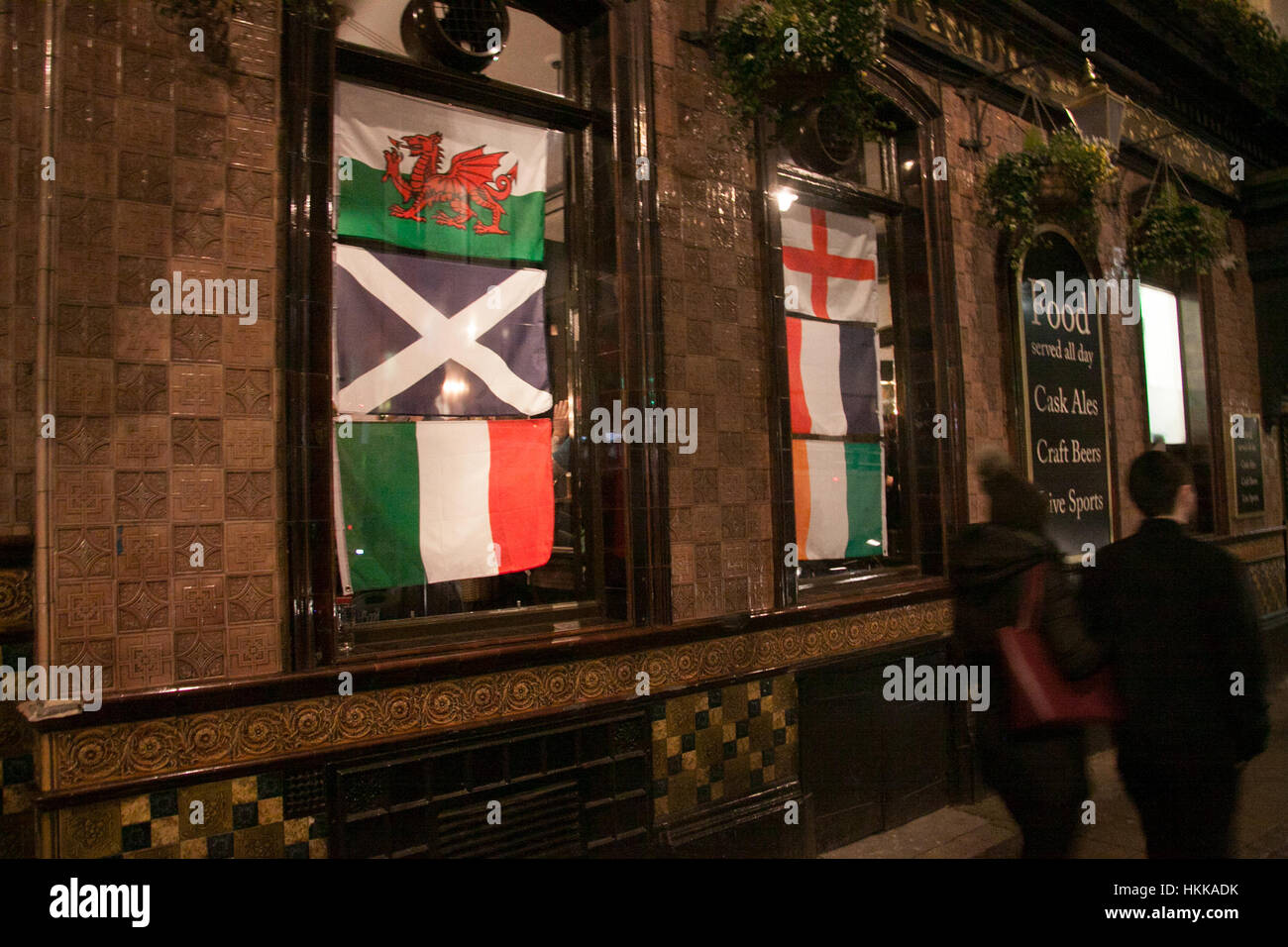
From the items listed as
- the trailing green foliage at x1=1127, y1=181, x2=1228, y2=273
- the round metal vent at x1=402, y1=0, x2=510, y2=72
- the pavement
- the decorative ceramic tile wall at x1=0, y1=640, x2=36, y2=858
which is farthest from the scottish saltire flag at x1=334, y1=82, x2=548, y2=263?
the trailing green foliage at x1=1127, y1=181, x2=1228, y2=273

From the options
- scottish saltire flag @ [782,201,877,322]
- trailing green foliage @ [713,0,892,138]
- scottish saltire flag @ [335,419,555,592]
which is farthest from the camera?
scottish saltire flag @ [782,201,877,322]

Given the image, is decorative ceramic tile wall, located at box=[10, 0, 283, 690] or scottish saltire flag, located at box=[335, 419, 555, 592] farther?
scottish saltire flag, located at box=[335, 419, 555, 592]

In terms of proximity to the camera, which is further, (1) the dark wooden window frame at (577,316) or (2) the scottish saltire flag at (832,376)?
(2) the scottish saltire flag at (832,376)

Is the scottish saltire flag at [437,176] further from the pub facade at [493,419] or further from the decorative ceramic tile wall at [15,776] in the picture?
the decorative ceramic tile wall at [15,776]

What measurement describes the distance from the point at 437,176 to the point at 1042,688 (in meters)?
3.69

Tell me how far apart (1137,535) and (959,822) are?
3.35 m

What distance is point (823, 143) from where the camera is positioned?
602 centimetres

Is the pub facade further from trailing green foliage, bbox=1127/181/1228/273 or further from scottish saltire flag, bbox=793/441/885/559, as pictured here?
trailing green foliage, bbox=1127/181/1228/273

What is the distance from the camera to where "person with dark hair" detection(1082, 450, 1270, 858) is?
3.07 meters

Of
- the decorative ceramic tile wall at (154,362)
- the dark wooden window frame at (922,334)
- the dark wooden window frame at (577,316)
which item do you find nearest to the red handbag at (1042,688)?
the dark wooden window frame at (577,316)

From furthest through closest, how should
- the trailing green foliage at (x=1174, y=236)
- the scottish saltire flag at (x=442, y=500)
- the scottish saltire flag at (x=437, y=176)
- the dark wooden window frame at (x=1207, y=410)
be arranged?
the dark wooden window frame at (x=1207, y=410), the trailing green foliage at (x=1174, y=236), the scottish saltire flag at (x=437, y=176), the scottish saltire flag at (x=442, y=500)

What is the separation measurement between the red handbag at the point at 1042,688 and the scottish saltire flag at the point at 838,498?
7.80 feet

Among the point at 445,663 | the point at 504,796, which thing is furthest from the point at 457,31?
the point at 504,796

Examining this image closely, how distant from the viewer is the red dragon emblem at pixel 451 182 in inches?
168
